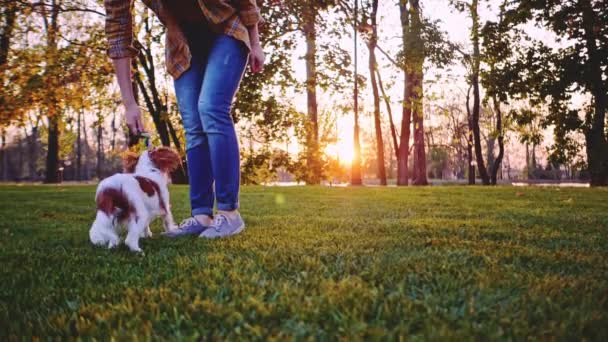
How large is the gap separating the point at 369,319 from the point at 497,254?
1341 millimetres

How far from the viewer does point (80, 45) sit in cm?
1586

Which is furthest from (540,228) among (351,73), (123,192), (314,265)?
(351,73)

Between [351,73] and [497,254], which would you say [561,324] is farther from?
[351,73]

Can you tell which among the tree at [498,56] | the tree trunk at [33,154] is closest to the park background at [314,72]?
the tree at [498,56]

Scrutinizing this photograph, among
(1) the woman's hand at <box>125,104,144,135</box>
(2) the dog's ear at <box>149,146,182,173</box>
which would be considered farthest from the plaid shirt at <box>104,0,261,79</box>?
(2) the dog's ear at <box>149,146,182,173</box>

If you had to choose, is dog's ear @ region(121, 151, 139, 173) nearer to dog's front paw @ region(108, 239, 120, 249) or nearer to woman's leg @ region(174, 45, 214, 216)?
woman's leg @ region(174, 45, 214, 216)

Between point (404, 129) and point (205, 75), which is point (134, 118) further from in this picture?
point (404, 129)

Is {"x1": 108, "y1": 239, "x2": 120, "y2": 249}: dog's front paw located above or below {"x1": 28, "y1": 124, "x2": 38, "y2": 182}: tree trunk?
below

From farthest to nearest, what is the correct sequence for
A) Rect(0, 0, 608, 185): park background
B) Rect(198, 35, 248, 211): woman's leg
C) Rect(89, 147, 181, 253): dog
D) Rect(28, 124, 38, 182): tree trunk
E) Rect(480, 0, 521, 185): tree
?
Rect(28, 124, 38, 182): tree trunk → Rect(480, 0, 521, 185): tree → Rect(0, 0, 608, 185): park background → Rect(198, 35, 248, 211): woman's leg → Rect(89, 147, 181, 253): dog

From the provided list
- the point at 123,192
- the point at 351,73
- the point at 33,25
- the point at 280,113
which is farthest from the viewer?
the point at 280,113

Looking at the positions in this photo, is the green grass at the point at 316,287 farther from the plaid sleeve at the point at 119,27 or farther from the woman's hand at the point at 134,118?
the plaid sleeve at the point at 119,27

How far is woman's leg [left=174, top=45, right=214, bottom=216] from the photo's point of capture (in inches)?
144

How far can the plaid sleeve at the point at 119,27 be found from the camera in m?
3.19

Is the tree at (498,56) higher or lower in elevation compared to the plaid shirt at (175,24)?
higher
